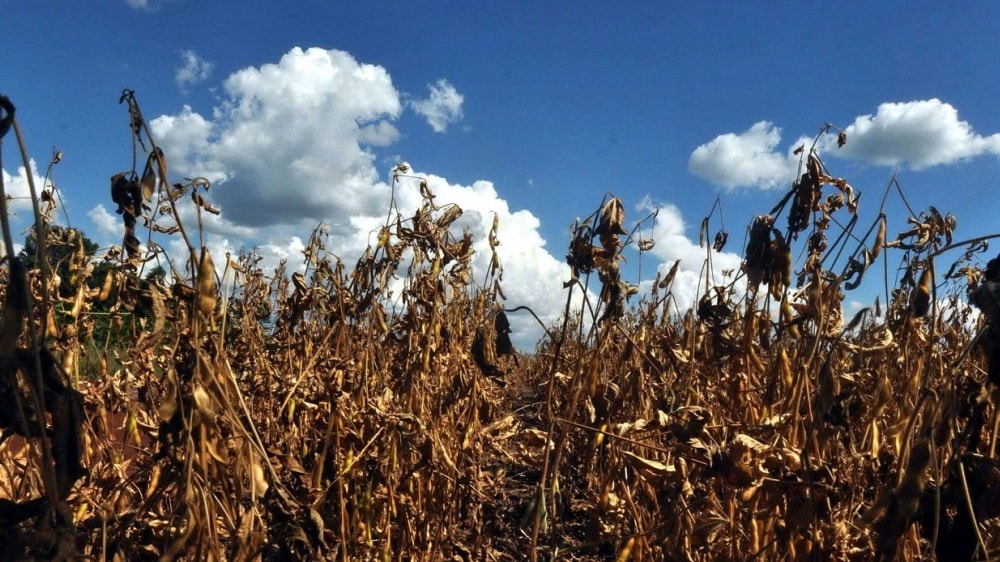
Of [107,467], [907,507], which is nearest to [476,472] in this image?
[107,467]

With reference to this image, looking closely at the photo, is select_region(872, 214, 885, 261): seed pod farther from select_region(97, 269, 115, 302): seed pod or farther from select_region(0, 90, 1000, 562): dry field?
select_region(97, 269, 115, 302): seed pod

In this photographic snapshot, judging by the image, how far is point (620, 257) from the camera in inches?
62.9

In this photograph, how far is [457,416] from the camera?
2902 mm

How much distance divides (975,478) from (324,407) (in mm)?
1817

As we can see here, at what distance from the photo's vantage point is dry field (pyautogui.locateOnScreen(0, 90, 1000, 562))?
4.11 feet

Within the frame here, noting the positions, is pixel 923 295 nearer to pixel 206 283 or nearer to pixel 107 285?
pixel 206 283

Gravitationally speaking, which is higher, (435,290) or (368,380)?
(435,290)

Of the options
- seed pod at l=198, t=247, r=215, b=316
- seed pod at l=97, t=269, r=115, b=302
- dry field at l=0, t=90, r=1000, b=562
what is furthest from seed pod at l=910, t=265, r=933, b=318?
seed pod at l=97, t=269, r=115, b=302

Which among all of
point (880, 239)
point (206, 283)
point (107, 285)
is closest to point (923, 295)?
point (880, 239)

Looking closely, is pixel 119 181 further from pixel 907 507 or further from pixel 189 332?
pixel 907 507

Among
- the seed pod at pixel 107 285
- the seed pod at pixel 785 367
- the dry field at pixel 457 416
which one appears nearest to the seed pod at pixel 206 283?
the dry field at pixel 457 416

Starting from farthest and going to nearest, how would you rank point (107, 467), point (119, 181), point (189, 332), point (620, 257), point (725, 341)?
point (107, 467)
point (725, 341)
point (620, 257)
point (189, 332)
point (119, 181)

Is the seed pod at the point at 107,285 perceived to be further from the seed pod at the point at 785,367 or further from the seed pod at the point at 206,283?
the seed pod at the point at 785,367

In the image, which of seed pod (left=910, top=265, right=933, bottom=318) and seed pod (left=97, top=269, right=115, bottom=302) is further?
seed pod (left=97, top=269, right=115, bottom=302)
